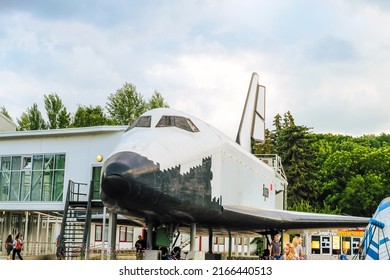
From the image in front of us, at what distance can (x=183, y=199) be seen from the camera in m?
8.18

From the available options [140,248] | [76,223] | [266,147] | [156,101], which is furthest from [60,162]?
[266,147]

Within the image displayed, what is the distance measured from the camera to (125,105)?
134 ft

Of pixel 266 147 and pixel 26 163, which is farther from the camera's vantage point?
pixel 266 147

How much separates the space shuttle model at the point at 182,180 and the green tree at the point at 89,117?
26.3 metres

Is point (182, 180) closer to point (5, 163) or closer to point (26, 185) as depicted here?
point (26, 185)

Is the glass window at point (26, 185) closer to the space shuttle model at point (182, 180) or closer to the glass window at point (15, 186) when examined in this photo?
the glass window at point (15, 186)

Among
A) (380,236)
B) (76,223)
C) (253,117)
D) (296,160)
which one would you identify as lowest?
(380,236)

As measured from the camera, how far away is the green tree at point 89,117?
125 ft

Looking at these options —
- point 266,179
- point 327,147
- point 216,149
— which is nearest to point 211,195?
point 216,149

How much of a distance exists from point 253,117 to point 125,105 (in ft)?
68.9

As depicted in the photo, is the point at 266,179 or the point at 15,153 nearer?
the point at 266,179

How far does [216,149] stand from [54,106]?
106ft

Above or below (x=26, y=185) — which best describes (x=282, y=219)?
below
